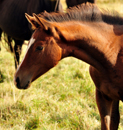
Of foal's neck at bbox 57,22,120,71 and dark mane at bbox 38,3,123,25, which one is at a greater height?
dark mane at bbox 38,3,123,25

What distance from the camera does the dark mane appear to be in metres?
1.87

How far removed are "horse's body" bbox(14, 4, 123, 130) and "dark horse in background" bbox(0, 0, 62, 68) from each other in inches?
67.6

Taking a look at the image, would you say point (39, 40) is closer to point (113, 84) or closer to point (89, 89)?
point (113, 84)

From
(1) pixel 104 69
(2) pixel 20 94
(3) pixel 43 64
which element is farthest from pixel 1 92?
(1) pixel 104 69

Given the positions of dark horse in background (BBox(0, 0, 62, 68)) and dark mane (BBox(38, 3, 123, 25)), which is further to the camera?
dark horse in background (BBox(0, 0, 62, 68))

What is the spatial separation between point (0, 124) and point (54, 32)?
5.17 feet

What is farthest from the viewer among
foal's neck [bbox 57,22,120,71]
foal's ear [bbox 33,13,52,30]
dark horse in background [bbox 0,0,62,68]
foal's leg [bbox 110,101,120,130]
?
dark horse in background [bbox 0,0,62,68]

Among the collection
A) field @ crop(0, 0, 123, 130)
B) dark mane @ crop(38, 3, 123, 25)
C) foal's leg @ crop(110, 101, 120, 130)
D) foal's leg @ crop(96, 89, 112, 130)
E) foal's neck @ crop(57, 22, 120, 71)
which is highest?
dark mane @ crop(38, 3, 123, 25)

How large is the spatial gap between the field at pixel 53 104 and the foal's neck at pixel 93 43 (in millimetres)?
418

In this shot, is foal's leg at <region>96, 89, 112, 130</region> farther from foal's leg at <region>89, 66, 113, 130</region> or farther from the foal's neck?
the foal's neck

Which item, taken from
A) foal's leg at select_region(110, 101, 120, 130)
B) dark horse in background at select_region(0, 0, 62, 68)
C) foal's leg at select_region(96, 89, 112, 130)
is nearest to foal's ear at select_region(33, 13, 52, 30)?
foal's leg at select_region(96, 89, 112, 130)

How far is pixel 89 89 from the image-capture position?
3.50 m

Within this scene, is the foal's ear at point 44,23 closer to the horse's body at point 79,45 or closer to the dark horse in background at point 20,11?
the horse's body at point 79,45

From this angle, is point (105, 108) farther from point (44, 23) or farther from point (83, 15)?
point (44, 23)
